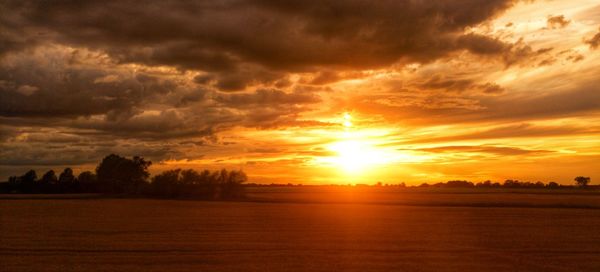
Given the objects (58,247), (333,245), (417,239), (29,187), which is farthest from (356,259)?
(29,187)

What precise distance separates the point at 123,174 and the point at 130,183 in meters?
4.94

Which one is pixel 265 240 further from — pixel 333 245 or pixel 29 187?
pixel 29 187

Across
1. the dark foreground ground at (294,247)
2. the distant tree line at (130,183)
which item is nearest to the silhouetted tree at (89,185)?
the distant tree line at (130,183)

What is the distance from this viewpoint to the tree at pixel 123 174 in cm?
13238

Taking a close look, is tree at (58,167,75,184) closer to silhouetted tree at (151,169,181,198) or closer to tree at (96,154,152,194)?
tree at (96,154,152,194)

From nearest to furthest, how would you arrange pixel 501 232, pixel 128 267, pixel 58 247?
pixel 128 267, pixel 58 247, pixel 501 232

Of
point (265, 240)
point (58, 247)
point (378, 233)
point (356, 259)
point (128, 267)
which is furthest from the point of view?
point (378, 233)

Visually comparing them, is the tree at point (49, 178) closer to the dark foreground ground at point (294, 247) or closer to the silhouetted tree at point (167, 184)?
the silhouetted tree at point (167, 184)

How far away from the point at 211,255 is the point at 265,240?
19.2ft

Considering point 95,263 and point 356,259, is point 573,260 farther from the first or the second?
point 95,263

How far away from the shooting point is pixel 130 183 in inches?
5167

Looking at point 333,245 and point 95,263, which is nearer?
point 95,263

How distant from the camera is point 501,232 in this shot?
35562mm

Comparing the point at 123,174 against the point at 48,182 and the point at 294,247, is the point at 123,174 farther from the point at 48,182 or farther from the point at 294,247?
the point at 294,247
